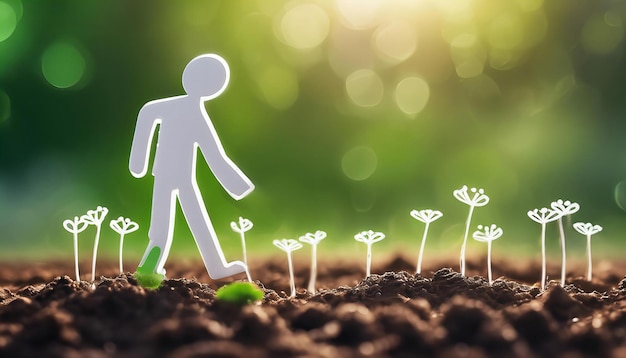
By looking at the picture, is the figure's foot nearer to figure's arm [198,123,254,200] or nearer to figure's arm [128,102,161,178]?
figure's arm [198,123,254,200]

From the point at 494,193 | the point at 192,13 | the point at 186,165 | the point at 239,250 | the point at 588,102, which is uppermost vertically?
the point at 192,13

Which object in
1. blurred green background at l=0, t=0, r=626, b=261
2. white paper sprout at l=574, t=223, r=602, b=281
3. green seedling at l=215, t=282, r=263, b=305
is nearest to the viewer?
green seedling at l=215, t=282, r=263, b=305

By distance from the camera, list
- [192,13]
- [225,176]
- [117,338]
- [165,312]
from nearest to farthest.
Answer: [117,338] < [165,312] < [225,176] < [192,13]

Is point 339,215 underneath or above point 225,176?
underneath

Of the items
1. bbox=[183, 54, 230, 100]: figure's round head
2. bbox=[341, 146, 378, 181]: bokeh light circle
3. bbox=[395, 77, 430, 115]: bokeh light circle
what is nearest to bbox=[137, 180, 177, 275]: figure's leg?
bbox=[183, 54, 230, 100]: figure's round head

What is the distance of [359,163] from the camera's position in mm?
5055

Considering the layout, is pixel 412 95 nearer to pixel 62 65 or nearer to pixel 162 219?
pixel 62 65

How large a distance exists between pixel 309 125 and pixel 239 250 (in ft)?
3.67

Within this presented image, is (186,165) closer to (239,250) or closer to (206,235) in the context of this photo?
(206,235)

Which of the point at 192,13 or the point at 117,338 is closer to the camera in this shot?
the point at 117,338

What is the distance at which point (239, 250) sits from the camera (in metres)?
4.78

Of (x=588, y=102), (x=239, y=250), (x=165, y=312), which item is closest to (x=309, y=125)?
(x=239, y=250)

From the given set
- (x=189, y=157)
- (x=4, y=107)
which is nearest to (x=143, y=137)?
(x=189, y=157)

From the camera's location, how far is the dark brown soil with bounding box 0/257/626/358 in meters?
1.49
